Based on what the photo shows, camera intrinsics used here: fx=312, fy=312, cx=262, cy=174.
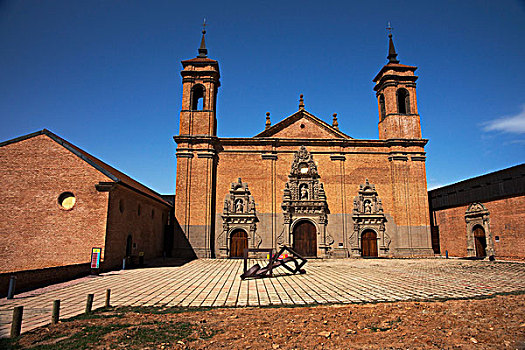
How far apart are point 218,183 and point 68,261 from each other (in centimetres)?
1179

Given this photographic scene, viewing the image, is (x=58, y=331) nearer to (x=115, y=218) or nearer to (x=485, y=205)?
(x=115, y=218)

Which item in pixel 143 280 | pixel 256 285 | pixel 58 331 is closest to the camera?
pixel 58 331

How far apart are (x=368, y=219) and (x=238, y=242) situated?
1016 centimetres

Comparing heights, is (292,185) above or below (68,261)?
above

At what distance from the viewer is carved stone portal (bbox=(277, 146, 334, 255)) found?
23.6 m

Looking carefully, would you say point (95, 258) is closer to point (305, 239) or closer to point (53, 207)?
point (53, 207)

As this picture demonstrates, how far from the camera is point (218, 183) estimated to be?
24.2 meters

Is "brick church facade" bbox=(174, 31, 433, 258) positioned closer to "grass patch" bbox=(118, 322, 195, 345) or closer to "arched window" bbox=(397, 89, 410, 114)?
"arched window" bbox=(397, 89, 410, 114)

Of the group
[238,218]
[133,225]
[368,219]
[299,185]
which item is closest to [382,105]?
[368,219]

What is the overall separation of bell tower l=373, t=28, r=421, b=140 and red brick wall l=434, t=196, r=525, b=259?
7408mm

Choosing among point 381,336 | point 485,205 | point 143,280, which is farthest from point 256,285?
point 485,205

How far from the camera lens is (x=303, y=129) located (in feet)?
85.7

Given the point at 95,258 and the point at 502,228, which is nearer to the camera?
the point at 95,258

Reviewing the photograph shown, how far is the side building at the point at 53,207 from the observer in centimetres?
1445
